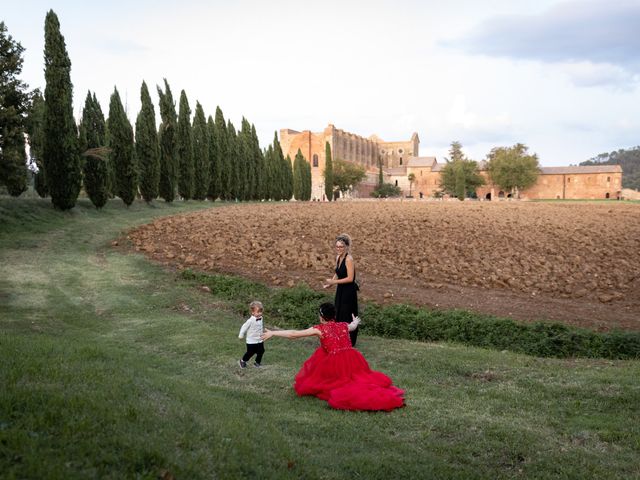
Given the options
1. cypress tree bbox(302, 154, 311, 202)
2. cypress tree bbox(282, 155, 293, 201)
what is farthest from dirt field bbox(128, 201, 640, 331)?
cypress tree bbox(302, 154, 311, 202)

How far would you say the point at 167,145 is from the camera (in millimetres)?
37906

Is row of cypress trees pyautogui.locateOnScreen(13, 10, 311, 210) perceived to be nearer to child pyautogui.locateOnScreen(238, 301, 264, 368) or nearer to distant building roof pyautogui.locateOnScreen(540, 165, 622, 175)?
child pyautogui.locateOnScreen(238, 301, 264, 368)

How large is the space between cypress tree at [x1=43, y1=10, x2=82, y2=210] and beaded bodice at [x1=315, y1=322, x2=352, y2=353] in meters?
20.5

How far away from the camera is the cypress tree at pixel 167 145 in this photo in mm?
36656

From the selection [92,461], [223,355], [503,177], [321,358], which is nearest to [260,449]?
[92,461]

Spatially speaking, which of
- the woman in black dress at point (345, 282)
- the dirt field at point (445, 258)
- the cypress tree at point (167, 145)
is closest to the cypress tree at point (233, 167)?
the cypress tree at point (167, 145)

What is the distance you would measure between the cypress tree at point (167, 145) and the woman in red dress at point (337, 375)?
1222 inches

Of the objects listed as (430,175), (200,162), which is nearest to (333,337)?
(200,162)

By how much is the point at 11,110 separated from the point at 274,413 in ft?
68.8

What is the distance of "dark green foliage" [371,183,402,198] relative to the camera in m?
101

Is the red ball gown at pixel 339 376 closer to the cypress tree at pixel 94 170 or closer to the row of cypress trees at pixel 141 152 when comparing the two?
the row of cypress trees at pixel 141 152

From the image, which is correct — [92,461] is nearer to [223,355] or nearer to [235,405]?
[235,405]

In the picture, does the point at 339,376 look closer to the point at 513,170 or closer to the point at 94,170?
the point at 94,170

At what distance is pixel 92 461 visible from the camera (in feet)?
13.0
